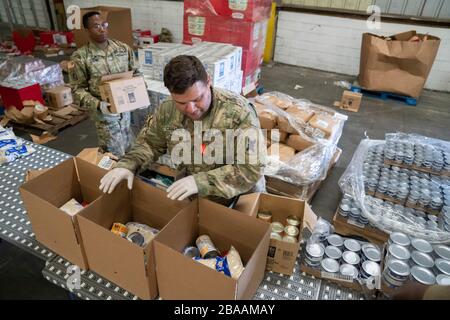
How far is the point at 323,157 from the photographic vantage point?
9.02 ft

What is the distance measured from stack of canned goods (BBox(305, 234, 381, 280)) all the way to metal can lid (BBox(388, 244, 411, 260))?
6 centimetres

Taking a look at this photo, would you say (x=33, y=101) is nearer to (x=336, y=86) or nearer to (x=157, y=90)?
(x=157, y=90)

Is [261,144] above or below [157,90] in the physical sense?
above

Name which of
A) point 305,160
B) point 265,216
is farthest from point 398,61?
point 265,216

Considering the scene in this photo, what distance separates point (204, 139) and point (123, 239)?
0.64m

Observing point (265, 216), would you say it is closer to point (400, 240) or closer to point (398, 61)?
point (400, 240)

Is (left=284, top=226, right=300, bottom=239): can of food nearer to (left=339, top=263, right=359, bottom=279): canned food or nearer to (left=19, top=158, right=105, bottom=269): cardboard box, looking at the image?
(left=339, top=263, right=359, bottom=279): canned food

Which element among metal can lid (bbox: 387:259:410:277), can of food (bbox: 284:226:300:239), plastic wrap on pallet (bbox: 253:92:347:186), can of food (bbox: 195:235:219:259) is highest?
metal can lid (bbox: 387:259:410:277)

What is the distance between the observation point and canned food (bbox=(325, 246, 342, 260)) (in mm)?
1283

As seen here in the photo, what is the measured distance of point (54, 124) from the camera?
3.99 m

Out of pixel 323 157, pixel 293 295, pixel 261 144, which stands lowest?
pixel 323 157

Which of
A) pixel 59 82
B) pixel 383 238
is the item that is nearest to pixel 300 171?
pixel 383 238

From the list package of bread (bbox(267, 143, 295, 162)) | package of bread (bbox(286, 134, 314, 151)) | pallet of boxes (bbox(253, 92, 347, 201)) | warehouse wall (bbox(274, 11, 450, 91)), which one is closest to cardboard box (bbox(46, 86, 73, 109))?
pallet of boxes (bbox(253, 92, 347, 201))

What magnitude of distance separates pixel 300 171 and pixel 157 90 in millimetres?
1455
